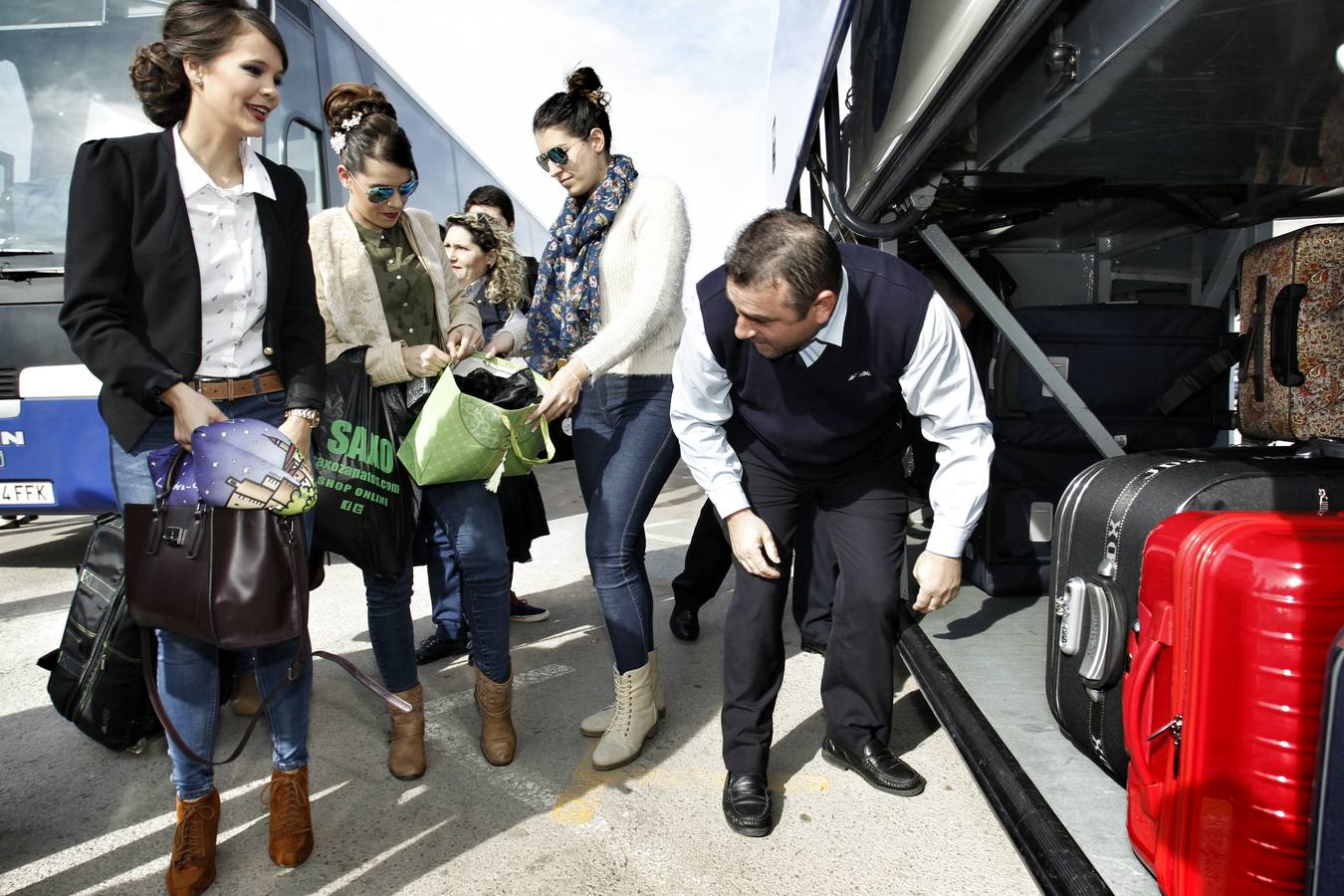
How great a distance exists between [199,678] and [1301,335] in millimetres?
3137

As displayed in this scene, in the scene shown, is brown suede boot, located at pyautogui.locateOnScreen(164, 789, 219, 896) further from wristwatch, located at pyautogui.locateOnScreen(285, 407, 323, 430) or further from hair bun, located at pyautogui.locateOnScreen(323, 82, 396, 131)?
hair bun, located at pyautogui.locateOnScreen(323, 82, 396, 131)

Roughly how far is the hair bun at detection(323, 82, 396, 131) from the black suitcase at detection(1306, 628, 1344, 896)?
8.11ft

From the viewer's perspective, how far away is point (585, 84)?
250cm

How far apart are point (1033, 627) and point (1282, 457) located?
1.19 m

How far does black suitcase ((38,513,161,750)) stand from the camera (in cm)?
247

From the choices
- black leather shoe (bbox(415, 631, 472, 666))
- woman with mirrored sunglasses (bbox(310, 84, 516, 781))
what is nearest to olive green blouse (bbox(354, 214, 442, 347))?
woman with mirrored sunglasses (bbox(310, 84, 516, 781))

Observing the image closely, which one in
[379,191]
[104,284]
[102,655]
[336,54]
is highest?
[336,54]

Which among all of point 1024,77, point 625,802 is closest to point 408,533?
point 625,802

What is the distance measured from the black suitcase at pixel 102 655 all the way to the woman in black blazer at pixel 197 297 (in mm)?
639

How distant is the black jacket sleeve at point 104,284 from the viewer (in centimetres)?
174

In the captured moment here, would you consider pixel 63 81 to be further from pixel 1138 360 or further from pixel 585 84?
pixel 1138 360

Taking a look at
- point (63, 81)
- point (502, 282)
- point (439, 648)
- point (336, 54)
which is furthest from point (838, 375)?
point (336, 54)

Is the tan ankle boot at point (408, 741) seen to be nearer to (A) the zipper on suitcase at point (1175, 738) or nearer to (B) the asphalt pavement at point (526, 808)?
(B) the asphalt pavement at point (526, 808)

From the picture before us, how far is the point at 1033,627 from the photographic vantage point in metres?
3.03
